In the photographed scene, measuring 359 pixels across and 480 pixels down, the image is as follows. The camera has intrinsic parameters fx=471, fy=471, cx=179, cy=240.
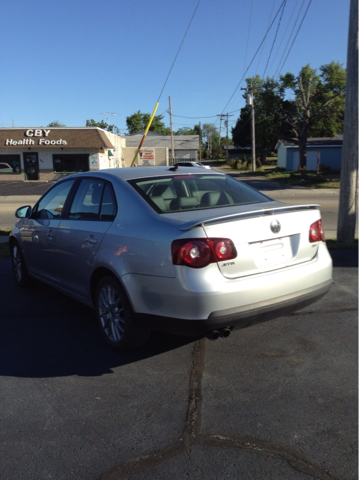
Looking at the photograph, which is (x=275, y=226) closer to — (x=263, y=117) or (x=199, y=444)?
(x=199, y=444)

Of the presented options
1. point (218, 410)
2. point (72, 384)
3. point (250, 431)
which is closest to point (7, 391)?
point (72, 384)

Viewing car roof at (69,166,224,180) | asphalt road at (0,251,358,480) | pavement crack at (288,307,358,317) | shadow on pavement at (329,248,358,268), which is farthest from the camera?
shadow on pavement at (329,248,358,268)

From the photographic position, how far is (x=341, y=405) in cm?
321

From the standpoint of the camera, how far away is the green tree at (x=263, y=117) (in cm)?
4662

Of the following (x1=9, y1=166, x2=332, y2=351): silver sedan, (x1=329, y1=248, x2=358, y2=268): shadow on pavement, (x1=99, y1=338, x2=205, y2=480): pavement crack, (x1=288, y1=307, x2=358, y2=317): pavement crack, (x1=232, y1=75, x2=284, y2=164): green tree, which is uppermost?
(x1=232, y1=75, x2=284, y2=164): green tree

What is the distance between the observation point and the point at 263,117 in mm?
57344

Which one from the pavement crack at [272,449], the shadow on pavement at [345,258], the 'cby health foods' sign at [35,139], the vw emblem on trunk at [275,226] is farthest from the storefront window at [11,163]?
the pavement crack at [272,449]

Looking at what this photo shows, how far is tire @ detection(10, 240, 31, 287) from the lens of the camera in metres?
6.23

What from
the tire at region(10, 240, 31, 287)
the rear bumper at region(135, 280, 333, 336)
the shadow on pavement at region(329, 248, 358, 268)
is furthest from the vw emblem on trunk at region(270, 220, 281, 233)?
the shadow on pavement at region(329, 248, 358, 268)

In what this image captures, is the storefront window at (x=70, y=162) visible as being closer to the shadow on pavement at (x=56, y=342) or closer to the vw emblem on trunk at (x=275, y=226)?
the shadow on pavement at (x=56, y=342)

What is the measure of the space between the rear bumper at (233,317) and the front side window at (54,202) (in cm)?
205

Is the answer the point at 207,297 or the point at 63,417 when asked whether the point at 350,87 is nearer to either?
the point at 207,297

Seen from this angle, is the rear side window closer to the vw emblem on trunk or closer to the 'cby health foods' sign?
the vw emblem on trunk

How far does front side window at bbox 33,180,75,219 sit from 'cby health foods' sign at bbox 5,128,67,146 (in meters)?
36.0
